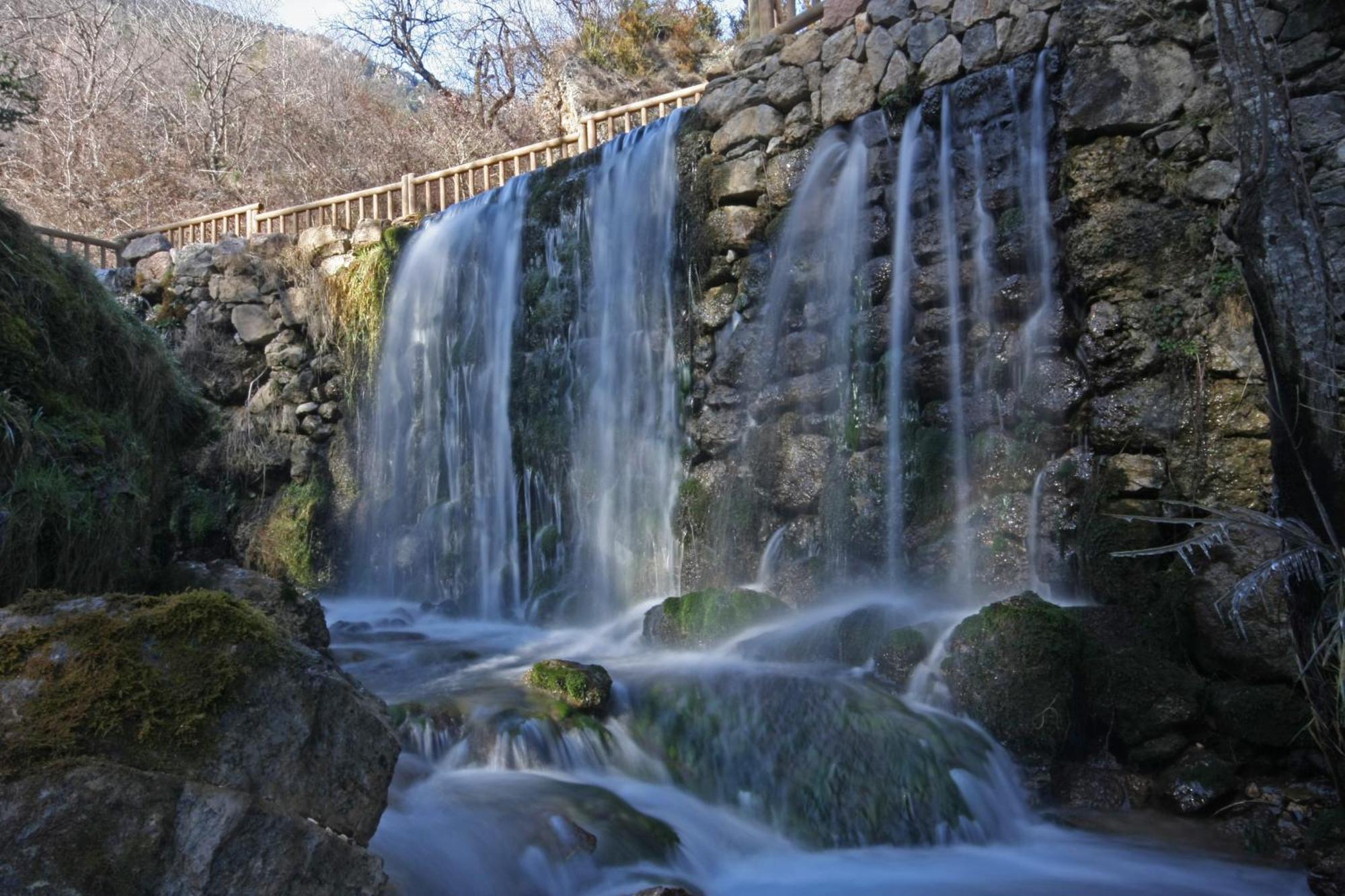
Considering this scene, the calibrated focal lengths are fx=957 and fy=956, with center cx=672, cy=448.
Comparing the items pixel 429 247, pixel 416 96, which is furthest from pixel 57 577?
pixel 416 96

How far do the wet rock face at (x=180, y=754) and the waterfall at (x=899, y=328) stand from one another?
516 cm

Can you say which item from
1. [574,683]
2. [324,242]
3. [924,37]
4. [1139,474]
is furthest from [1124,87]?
[324,242]

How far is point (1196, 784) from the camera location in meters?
4.59

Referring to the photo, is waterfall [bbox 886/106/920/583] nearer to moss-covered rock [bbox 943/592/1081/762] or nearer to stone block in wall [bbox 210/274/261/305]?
moss-covered rock [bbox 943/592/1081/762]

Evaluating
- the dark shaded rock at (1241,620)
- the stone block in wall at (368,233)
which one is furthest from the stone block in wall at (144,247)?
the dark shaded rock at (1241,620)

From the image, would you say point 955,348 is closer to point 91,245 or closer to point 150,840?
point 150,840

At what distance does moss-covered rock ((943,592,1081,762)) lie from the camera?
16.3ft

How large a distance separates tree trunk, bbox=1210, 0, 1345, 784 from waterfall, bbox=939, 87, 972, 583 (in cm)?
307

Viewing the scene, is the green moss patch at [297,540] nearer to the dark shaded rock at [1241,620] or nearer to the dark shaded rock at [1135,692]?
the dark shaded rock at [1135,692]

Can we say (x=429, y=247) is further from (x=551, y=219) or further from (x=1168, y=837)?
(x=1168, y=837)

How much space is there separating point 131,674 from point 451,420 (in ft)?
27.7

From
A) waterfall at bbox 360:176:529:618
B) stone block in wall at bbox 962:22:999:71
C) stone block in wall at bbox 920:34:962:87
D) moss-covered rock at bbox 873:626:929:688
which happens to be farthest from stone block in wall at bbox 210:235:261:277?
moss-covered rock at bbox 873:626:929:688

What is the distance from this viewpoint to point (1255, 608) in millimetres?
5172

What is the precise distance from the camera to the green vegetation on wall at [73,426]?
12.7ft
